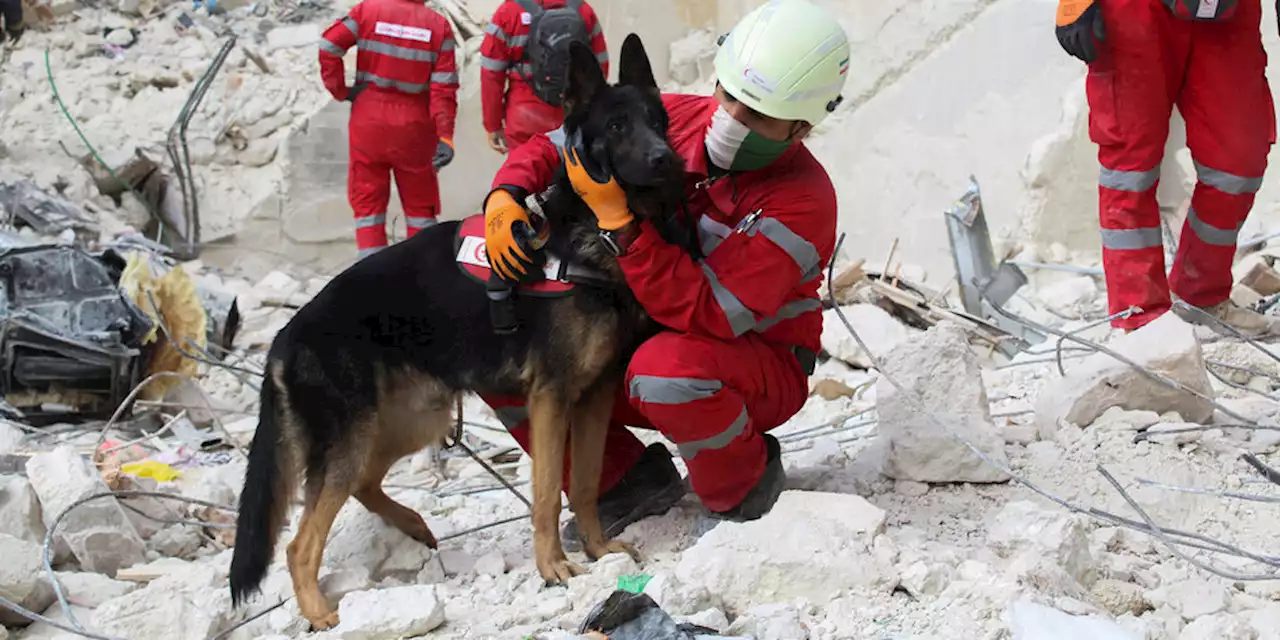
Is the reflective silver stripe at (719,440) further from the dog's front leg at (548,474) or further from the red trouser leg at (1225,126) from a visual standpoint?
the red trouser leg at (1225,126)

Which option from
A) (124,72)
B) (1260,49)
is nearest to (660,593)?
(1260,49)

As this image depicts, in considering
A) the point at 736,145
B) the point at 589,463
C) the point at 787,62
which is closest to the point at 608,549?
the point at 589,463

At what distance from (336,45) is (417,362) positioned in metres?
3.70

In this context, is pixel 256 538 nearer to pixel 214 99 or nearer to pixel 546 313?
pixel 546 313

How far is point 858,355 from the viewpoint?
543 centimetres

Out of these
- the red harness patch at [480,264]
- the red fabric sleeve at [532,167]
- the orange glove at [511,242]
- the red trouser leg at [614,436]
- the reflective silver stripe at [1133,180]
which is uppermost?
the red fabric sleeve at [532,167]

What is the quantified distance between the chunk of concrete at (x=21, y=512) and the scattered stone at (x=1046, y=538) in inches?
114

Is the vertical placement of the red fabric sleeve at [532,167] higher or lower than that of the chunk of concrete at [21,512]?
higher

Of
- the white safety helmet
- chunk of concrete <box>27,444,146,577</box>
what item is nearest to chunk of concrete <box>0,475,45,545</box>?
chunk of concrete <box>27,444,146,577</box>

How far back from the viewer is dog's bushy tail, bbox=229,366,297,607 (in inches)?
116

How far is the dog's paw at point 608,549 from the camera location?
3088 millimetres

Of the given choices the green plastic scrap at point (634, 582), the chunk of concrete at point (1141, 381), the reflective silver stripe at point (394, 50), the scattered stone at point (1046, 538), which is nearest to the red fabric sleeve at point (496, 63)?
the reflective silver stripe at point (394, 50)

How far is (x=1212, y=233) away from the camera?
414 cm

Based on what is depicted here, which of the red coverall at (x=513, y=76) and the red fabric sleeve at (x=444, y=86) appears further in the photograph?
the red fabric sleeve at (x=444, y=86)
